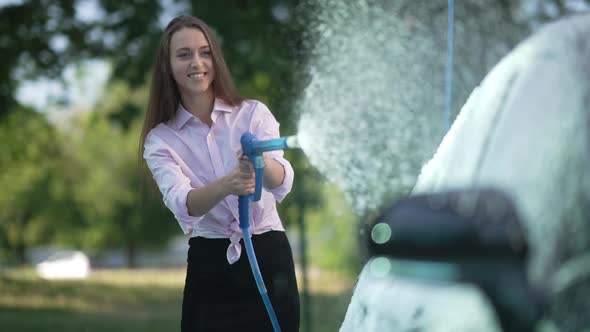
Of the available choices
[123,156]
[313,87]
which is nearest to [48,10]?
[313,87]

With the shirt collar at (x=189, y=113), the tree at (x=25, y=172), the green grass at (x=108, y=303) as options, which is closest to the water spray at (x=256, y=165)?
the shirt collar at (x=189, y=113)

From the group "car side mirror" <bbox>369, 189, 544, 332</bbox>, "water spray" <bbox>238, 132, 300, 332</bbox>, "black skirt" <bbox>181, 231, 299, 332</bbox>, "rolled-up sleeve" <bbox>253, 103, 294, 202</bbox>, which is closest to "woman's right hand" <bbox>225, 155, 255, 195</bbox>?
"water spray" <bbox>238, 132, 300, 332</bbox>

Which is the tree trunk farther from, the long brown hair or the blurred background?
the long brown hair

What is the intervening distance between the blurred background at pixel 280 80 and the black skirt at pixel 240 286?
306mm

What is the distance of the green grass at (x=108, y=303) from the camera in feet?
37.2

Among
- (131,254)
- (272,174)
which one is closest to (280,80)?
(272,174)

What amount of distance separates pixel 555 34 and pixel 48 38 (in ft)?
32.1

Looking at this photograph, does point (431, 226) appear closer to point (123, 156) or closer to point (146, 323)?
point (146, 323)

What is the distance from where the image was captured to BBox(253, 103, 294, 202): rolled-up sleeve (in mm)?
2844

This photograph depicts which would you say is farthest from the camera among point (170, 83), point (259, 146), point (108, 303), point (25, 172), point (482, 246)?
point (25, 172)

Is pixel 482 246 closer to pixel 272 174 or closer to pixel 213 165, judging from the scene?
pixel 272 174

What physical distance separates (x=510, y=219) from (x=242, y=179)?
1.20 meters

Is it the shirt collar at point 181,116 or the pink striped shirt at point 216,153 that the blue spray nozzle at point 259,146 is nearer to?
the pink striped shirt at point 216,153

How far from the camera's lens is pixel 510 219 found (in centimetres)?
143
